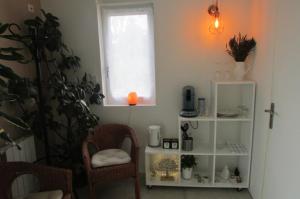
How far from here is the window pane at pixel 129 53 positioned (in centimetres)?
270

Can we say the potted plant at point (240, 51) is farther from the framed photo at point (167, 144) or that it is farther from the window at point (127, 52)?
the framed photo at point (167, 144)

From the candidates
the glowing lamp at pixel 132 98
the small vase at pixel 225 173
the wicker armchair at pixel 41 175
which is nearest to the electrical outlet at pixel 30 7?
the glowing lamp at pixel 132 98

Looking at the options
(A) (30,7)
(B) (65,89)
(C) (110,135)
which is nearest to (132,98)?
(C) (110,135)

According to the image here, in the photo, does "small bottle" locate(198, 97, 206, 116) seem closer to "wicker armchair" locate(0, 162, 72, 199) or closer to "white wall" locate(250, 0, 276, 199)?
"white wall" locate(250, 0, 276, 199)

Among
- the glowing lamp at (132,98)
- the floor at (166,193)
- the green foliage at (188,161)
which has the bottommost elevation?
the floor at (166,193)

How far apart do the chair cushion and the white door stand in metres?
1.32

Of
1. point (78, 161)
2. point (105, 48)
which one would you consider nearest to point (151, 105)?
point (105, 48)

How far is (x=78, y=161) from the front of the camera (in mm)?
2627

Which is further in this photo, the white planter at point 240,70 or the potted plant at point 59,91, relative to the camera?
the white planter at point 240,70

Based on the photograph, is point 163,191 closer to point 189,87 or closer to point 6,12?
point 189,87

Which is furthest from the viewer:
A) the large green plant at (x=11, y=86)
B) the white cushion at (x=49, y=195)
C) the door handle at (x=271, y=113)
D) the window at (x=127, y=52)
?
the window at (x=127, y=52)

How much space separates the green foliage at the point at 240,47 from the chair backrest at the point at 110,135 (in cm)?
141

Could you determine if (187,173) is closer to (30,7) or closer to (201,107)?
(201,107)

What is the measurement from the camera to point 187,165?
2.60 meters
